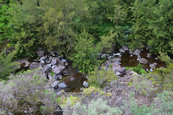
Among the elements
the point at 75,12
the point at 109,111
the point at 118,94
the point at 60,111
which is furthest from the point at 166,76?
the point at 75,12

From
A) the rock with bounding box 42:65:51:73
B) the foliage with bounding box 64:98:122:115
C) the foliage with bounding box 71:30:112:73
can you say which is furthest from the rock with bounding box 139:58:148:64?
the foliage with bounding box 64:98:122:115

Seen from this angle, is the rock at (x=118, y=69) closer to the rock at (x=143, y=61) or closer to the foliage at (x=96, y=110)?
the rock at (x=143, y=61)

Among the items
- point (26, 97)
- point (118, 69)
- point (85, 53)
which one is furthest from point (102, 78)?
point (26, 97)

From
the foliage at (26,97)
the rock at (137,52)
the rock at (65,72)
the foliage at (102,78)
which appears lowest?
the rock at (65,72)

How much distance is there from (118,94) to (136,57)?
892cm

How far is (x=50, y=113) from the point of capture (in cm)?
422

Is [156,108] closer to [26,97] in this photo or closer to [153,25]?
[26,97]

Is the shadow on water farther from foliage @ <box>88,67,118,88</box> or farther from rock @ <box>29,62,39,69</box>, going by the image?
rock @ <box>29,62,39,69</box>

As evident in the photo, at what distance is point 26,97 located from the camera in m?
4.29

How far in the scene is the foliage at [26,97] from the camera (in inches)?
153

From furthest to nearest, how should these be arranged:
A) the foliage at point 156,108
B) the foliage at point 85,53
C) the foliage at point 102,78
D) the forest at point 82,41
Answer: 1. the foliage at point 85,53
2. the forest at point 82,41
3. the foliage at point 102,78
4. the foliage at point 156,108

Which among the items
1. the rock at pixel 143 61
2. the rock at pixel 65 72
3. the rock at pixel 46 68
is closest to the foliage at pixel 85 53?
the rock at pixel 65 72

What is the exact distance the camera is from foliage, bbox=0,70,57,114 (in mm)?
3896

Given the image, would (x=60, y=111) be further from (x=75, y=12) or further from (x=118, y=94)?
(x=75, y=12)
